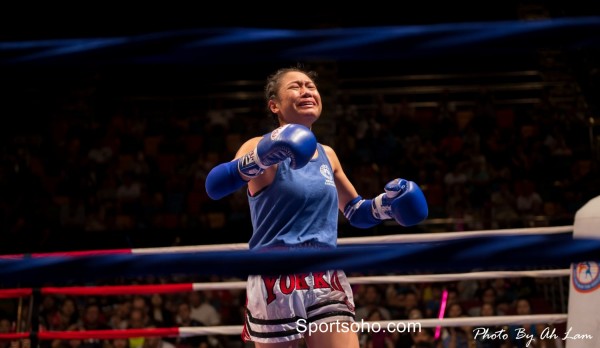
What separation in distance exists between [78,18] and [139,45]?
324 inches

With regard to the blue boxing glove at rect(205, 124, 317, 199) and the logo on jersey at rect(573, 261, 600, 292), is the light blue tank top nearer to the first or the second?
the blue boxing glove at rect(205, 124, 317, 199)

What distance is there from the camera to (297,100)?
203 cm

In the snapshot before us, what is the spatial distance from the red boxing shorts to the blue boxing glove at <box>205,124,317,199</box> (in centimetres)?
28

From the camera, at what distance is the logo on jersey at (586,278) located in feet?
8.09

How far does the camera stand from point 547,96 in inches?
295

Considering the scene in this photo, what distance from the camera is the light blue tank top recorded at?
6.12 feet

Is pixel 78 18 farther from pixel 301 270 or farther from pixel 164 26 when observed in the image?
pixel 301 270

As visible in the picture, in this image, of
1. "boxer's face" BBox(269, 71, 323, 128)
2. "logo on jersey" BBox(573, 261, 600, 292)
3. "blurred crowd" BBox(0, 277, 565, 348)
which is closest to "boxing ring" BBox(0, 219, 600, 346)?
"boxer's face" BBox(269, 71, 323, 128)

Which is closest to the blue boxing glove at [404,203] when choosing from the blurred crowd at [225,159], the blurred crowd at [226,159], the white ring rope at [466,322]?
the white ring rope at [466,322]

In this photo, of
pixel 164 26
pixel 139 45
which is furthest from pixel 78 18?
pixel 139 45

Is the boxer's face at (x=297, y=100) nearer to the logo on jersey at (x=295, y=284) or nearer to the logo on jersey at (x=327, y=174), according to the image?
the logo on jersey at (x=327, y=174)

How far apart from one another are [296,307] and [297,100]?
585 millimetres

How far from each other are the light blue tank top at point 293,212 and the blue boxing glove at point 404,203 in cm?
18

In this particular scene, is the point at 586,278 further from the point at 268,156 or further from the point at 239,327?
the point at 268,156
